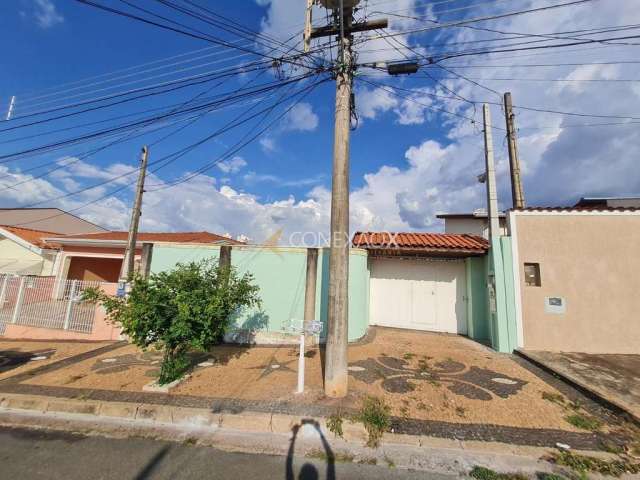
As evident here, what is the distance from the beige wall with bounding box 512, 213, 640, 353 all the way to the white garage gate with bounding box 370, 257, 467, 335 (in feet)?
7.30

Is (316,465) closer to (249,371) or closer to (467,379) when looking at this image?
(249,371)

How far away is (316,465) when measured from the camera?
2.97 meters

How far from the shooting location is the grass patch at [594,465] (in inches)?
111

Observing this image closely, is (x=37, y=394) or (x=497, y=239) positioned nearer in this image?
(x=37, y=394)

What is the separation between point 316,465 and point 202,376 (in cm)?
318

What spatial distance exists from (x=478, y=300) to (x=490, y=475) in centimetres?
652

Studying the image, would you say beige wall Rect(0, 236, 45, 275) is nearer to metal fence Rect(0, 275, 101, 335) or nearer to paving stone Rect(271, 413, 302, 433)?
metal fence Rect(0, 275, 101, 335)

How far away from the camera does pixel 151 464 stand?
9.84ft

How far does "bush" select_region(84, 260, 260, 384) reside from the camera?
442 cm

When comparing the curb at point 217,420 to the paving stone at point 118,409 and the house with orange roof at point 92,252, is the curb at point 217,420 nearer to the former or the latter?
the paving stone at point 118,409

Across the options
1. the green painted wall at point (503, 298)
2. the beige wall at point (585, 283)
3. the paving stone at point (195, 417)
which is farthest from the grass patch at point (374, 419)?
the beige wall at point (585, 283)

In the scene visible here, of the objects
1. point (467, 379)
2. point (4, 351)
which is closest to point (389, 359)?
point (467, 379)

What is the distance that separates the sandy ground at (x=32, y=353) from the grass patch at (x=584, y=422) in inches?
393

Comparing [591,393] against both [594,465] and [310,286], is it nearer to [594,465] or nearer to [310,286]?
[594,465]
